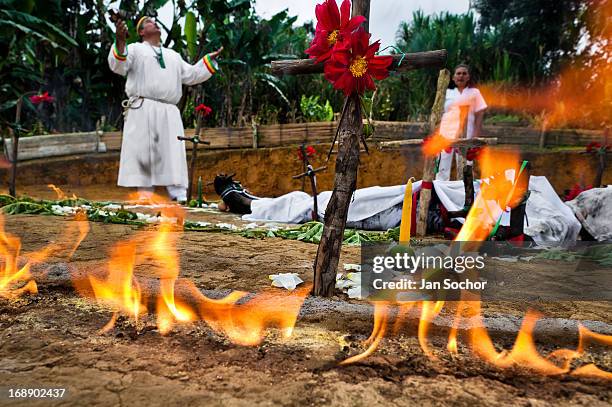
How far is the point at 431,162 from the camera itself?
433cm

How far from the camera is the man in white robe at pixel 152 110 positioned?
19.6 feet

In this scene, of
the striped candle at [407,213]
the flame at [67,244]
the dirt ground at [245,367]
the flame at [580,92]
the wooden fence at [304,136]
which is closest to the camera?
the dirt ground at [245,367]

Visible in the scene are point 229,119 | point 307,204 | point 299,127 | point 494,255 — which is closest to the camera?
point 494,255

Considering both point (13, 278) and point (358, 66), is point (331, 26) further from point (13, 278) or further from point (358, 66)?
point (13, 278)

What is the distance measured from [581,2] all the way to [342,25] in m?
13.3

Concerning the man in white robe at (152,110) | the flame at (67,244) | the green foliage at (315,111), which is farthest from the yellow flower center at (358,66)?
the green foliage at (315,111)

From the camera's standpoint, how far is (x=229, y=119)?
1116 centimetres

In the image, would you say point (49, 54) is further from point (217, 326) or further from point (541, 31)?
point (541, 31)

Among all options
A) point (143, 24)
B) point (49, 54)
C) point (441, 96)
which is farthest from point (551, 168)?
point (49, 54)

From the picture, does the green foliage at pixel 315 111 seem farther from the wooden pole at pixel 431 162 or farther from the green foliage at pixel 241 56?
the wooden pole at pixel 431 162

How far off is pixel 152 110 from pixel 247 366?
5395mm

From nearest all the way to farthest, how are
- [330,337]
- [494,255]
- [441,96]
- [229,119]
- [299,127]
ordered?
1. [330,337]
2. [494,255]
3. [441,96]
4. [299,127]
5. [229,119]

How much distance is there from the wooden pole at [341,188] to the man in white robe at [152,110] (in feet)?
14.3

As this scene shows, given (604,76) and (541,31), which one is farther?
(541,31)
